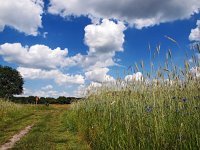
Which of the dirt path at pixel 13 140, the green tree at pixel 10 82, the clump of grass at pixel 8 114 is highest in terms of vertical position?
the green tree at pixel 10 82

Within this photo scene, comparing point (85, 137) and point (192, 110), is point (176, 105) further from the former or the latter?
point (85, 137)

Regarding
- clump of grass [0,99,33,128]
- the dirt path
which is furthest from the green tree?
the dirt path

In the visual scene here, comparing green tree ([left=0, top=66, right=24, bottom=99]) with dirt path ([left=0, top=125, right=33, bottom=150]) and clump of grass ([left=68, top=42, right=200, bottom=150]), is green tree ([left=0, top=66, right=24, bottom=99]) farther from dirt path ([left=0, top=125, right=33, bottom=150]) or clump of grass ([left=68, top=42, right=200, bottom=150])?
clump of grass ([left=68, top=42, right=200, bottom=150])

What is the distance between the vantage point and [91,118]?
1361 centimetres

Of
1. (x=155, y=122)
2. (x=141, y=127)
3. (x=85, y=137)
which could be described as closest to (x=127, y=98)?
(x=141, y=127)

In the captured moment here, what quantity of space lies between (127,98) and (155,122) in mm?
2469

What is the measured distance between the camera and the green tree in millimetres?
74312

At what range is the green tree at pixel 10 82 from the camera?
7431cm

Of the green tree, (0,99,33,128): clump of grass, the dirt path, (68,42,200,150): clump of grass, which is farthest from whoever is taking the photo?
the green tree

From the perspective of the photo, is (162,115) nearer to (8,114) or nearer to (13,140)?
(13,140)

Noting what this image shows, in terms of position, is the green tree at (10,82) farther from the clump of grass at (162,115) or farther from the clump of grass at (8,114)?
the clump of grass at (162,115)

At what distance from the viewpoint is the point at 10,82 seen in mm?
75438

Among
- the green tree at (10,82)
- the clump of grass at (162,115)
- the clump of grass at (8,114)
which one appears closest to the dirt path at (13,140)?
the clump of grass at (8,114)

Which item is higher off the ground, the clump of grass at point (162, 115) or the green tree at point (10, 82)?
the green tree at point (10, 82)
